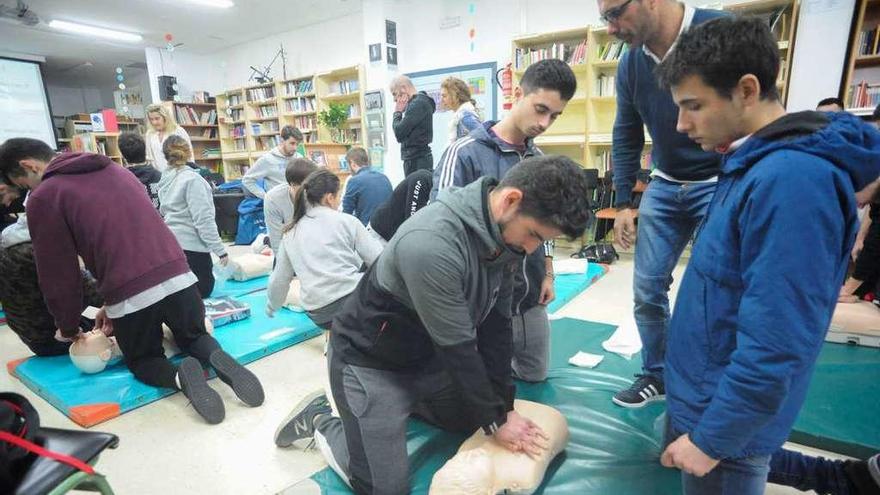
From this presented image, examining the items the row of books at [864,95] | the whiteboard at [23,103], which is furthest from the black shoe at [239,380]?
the whiteboard at [23,103]

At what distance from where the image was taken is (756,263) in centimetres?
80

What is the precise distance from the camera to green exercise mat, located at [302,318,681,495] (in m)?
1.39

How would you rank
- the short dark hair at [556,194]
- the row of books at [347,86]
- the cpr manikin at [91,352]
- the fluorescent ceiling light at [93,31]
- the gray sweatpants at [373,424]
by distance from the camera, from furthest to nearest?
the row of books at [347,86]
the fluorescent ceiling light at [93,31]
the cpr manikin at [91,352]
the gray sweatpants at [373,424]
the short dark hair at [556,194]

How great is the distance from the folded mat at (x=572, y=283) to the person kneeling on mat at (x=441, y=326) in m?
1.65

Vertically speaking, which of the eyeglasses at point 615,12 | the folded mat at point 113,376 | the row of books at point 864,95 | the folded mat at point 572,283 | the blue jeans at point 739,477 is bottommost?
the folded mat at point 572,283

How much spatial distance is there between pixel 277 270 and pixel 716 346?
197 cm

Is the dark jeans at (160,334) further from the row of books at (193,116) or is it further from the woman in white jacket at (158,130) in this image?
the row of books at (193,116)

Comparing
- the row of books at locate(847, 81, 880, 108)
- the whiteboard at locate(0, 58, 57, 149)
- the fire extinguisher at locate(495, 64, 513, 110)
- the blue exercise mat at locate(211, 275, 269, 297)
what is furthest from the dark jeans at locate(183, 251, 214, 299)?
the whiteboard at locate(0, 58, 57, 149)

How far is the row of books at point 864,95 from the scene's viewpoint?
12.5ft

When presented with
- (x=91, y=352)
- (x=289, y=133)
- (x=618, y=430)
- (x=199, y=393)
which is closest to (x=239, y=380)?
(x=199, y=393)

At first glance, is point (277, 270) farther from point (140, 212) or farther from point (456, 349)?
point (456, 349)

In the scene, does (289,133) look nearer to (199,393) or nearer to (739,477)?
(199,393)

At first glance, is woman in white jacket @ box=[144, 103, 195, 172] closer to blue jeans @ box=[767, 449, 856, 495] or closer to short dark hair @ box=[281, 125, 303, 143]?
short dark hair @ box=[281, 125, 303, 143]

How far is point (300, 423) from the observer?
1.72 meters
